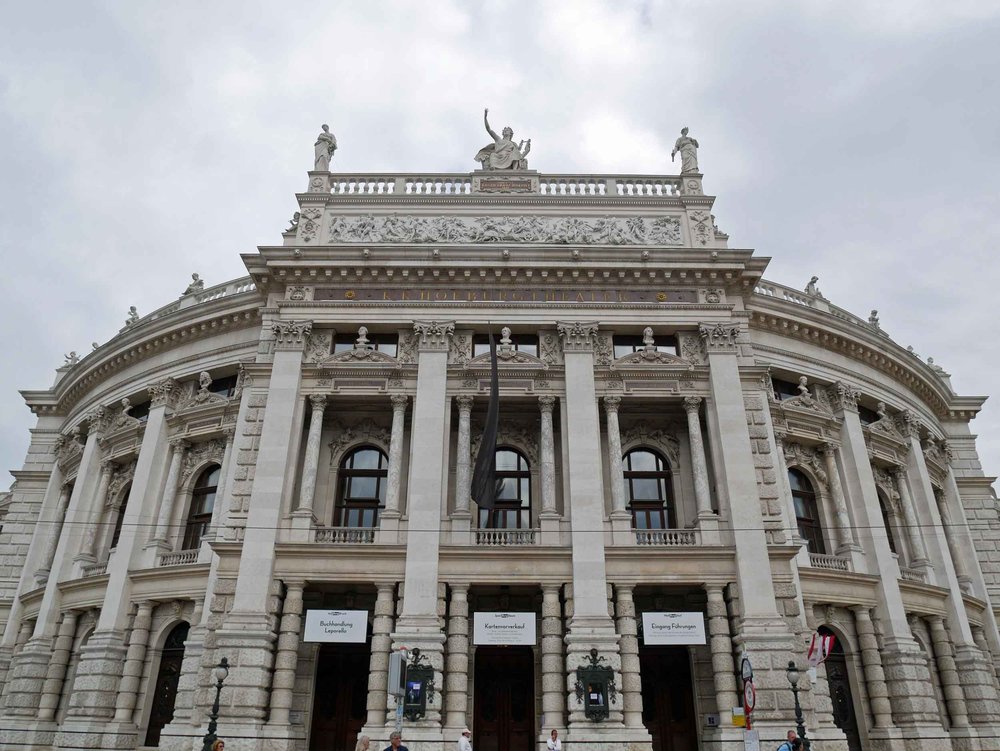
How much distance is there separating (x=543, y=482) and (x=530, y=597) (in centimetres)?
432

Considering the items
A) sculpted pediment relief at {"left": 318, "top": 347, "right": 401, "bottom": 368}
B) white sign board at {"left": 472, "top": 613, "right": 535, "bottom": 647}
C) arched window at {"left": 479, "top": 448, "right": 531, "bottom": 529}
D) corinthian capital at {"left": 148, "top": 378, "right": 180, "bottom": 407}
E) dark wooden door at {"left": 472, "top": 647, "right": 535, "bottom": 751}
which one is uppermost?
corinthian capital at {"left": 148, "top": 378, "right": 180, "bottom": 407}

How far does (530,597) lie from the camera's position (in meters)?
27.0

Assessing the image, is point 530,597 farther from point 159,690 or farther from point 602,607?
point 159,690

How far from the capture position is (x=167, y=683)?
28.3 meters

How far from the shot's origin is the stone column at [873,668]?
2706cm

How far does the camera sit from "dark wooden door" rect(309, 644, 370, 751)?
84.1 feet

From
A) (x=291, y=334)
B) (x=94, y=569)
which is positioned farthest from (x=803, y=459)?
(x=94, y=569)

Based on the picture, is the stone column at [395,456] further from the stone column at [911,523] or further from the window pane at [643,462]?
the stone column at [911,523]

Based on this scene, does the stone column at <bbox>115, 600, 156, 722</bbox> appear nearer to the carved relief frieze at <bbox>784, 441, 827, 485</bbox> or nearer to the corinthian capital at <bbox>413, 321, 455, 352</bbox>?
the corinthian capital at <bbox>413, 321, 455, 352</bbox>

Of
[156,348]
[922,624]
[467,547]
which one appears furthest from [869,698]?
[156,348]

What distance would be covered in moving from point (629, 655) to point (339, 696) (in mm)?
10635

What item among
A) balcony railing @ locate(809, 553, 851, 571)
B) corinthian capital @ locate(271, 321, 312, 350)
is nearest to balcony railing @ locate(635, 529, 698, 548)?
balcony railing @ locate(809, 553, 851, 571)

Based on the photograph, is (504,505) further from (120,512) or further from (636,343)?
(120,512)

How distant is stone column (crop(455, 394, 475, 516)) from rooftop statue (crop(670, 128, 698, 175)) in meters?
14.9
